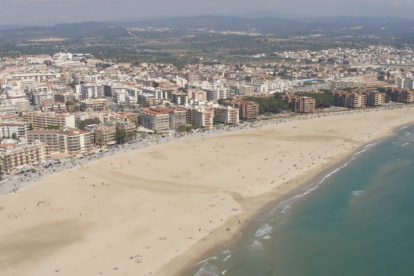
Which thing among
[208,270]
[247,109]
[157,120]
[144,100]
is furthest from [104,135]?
[208,270]

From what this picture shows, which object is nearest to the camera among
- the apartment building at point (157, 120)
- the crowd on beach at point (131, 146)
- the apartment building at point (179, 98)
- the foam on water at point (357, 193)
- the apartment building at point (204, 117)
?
the foam on water at point (357, 193)

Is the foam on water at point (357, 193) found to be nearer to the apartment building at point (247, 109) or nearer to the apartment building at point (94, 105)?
the apartment building at point (247, 109)

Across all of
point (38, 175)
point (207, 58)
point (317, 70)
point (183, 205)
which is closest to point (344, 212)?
point (183, 205)

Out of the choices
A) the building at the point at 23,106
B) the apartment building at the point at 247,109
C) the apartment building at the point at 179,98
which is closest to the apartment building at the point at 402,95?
the apartment building at the point at 247,109

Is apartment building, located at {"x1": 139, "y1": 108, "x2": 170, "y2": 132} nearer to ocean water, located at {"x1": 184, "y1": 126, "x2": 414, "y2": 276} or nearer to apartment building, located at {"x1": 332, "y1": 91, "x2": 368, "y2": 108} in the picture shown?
ocean water, located at {"x1": 184, "y1": 126, "x2": 414, "y2": 276}

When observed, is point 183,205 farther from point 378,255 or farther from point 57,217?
point 378,255

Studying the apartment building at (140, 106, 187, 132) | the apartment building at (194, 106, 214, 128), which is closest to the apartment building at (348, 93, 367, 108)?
the apartment building at (194, 106, 214, 128)
